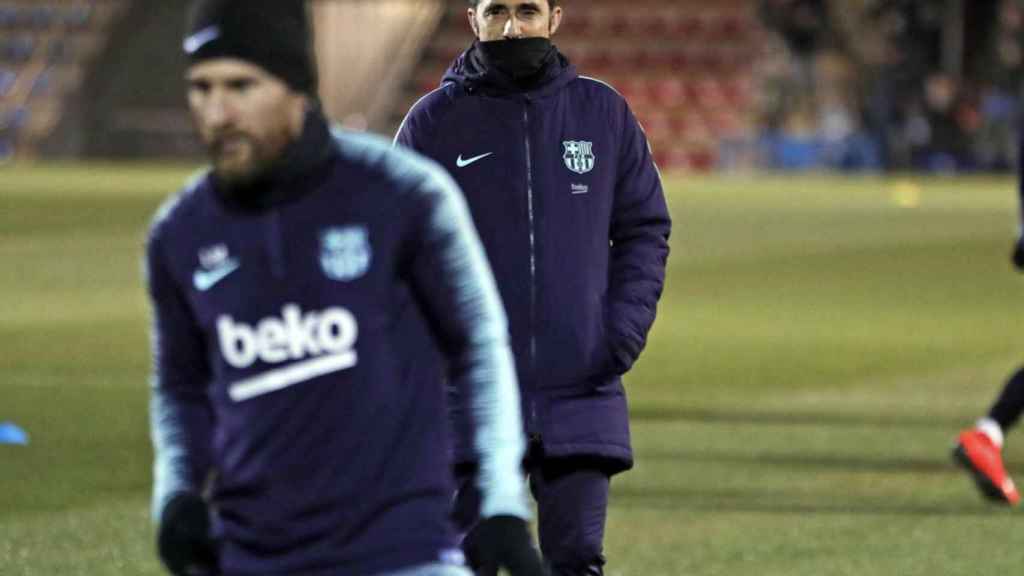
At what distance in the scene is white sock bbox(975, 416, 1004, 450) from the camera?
1056 cm

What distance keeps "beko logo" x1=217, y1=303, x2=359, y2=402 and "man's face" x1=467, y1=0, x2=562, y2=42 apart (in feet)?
7.12

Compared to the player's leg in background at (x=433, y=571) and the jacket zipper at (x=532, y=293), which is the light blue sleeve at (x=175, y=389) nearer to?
the player's leg in background at (x=433, y=571)

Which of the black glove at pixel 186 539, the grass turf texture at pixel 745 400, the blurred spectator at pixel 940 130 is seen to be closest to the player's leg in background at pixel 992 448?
the grass turf texture at pixel 745 400

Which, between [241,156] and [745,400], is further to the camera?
[745,400]

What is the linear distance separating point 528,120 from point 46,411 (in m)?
8.32

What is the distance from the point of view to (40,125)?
210 feet

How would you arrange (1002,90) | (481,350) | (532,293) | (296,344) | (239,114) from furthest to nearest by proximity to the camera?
(1002,90) < (532,293) < (481,350) < (296,344) < (239,114)

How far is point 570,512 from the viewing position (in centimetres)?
611

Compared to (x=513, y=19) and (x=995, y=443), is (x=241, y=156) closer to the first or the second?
(x=513, y=19)

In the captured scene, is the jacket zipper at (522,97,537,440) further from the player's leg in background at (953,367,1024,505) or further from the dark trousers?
the player's leg in background at (953,367,1024,505)

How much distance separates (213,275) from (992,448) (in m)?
6.95

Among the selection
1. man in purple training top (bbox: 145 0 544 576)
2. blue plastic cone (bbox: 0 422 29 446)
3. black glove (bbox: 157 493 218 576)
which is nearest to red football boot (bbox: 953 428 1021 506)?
blue plastic cone (bbox: 0 422 29 446)

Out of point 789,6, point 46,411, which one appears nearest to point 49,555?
point 46,411

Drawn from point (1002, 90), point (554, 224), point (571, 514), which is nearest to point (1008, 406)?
point (571, 514)
